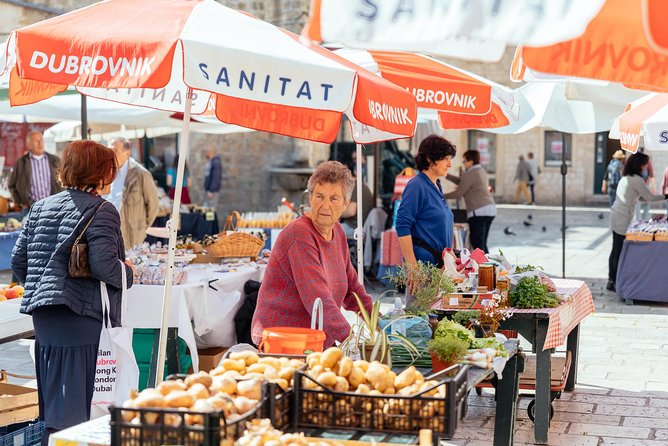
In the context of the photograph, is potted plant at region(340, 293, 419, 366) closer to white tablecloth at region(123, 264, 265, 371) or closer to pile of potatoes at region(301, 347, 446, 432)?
pile of potatoes at region(301, 347, 446, 432)

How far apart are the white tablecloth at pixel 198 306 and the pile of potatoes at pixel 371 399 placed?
2715 mm

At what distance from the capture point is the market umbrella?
4.66 m

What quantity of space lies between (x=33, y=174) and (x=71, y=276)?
338 inches

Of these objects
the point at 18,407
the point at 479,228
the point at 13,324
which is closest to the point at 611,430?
the point at 18,407

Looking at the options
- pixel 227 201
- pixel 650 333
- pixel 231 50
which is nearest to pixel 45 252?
pixel 231 50

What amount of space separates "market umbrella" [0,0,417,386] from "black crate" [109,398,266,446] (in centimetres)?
193

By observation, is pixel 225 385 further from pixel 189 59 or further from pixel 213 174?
pixel 213 174

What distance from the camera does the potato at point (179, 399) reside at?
3.12 m

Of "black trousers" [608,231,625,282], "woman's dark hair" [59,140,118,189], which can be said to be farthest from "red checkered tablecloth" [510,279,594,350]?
"black trousers" [608,231,625,282]

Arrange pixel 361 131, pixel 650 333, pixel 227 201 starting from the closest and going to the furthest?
pixel 361 131, pixel 650 333, pixel 227 201

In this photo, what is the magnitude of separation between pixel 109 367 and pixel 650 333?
6.71 metres

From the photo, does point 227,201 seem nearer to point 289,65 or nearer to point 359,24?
point 289,65

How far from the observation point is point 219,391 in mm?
3373

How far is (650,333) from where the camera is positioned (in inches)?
398
